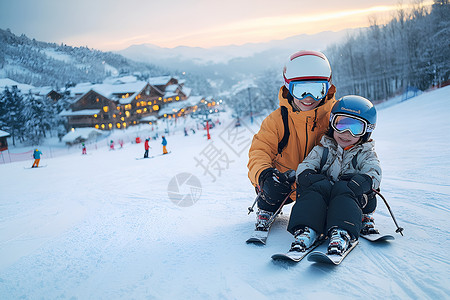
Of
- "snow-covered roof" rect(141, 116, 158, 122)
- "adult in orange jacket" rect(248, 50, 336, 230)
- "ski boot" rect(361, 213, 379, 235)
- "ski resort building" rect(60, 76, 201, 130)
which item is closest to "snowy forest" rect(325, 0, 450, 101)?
"snow-covered roof" rect(141, 116, 158, 122)

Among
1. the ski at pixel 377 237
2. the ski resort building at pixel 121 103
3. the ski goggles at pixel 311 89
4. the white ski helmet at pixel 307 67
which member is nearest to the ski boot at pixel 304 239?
the ski at pixel 377 237

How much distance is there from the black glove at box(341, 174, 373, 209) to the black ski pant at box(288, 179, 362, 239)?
4cm

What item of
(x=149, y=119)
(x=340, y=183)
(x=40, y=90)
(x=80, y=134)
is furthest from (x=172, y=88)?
(x=340, y=183)

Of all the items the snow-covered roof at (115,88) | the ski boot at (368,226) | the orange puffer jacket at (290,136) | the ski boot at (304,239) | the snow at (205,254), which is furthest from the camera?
the snow-covered roof at (115,88)

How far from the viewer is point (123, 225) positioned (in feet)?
11.2

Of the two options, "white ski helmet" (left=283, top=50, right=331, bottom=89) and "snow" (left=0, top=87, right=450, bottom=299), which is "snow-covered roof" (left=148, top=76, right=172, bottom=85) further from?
"white ski helmet" (left=283, top=50, right=331, bottom=89)

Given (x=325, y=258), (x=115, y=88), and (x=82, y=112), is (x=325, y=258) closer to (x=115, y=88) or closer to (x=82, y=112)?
(x=82, y=112)

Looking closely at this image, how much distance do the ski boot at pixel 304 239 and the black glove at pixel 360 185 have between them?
459 millimetres

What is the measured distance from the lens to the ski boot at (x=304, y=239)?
2014mm

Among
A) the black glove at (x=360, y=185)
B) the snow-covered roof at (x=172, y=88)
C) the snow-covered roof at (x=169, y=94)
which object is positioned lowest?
the black glove at (x=360, y=185)

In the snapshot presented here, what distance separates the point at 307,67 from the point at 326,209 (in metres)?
1.38

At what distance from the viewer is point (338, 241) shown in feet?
6.32

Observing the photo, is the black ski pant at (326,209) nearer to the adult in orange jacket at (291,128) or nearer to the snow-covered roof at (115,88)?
the adult in orange jacket at (291,128)

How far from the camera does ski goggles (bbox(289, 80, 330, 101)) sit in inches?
104
